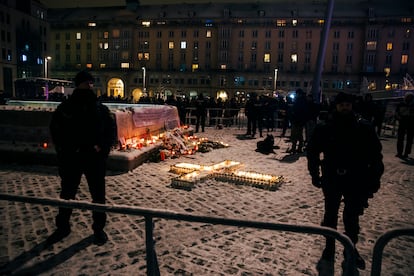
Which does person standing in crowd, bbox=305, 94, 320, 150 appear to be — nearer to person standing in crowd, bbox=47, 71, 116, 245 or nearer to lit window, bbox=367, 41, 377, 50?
person standing in crowd, bbox=47, 71, 116, 245

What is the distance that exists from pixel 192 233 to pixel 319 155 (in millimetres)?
2287

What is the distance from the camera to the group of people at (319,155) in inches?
156

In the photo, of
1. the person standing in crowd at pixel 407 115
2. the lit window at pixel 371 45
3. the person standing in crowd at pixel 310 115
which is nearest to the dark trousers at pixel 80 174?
the person standing in crowd at pixel 310 115

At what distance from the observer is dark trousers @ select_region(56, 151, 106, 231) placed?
4566mm

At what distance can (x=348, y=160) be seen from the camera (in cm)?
397

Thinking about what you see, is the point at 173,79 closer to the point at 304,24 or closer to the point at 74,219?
the point at 304,24

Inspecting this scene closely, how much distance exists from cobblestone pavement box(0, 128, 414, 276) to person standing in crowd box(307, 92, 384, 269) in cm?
91

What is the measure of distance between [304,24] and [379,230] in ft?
266

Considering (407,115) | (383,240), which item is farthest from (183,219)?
(407,115)

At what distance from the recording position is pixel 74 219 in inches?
215

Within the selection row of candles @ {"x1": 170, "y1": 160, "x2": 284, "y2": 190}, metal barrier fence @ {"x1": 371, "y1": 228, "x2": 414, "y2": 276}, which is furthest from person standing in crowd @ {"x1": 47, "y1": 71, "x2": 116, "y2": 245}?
metal barrier fence @ {"x1": 371, "y1": 228, "x2": 414, "y2": 276}

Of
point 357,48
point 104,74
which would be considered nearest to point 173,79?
point 104,74

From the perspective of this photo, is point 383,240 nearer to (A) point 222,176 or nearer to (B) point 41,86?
(A) point 222,176

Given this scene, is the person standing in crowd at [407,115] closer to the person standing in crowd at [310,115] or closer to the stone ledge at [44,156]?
the person standing in crowd at [310,115]
